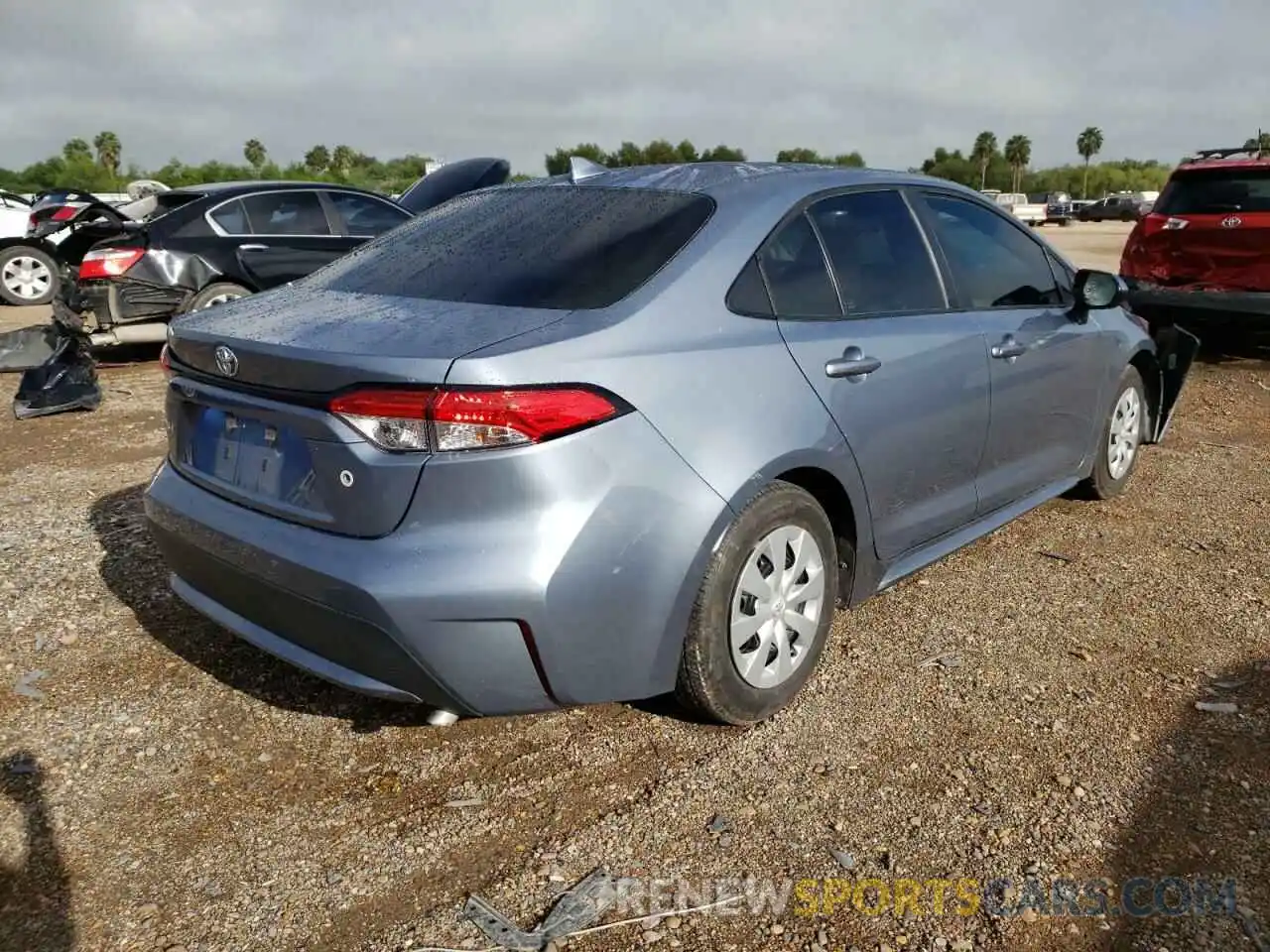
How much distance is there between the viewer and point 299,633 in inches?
98.9

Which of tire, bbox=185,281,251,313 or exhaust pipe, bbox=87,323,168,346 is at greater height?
tire, bbox=185,281,251,313

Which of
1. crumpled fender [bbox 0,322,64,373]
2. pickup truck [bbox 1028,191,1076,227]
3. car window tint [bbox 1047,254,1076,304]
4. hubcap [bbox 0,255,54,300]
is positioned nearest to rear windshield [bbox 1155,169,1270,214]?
car window tint [bbox 1047,254,1076,304]

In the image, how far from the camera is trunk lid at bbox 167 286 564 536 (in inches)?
89.9

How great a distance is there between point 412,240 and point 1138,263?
7371 mm

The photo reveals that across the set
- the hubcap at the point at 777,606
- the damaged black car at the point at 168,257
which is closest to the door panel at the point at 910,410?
the hubcap at the point at 777,606

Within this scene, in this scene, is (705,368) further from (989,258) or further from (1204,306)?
(1204,306)

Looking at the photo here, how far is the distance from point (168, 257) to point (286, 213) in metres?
1.15

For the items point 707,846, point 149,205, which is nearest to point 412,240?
point 707,846

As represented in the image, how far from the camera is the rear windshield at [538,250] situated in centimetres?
264

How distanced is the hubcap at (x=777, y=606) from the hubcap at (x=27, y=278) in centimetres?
1294

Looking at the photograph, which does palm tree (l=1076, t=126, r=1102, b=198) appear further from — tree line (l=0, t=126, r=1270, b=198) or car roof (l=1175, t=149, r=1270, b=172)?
car roof (l=1175, t=149, r=1270, b=172)

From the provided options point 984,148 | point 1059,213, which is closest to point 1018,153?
point 984,148

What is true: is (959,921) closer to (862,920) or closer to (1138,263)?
(862,920)

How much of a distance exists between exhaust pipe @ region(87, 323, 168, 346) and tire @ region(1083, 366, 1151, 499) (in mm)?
6957
